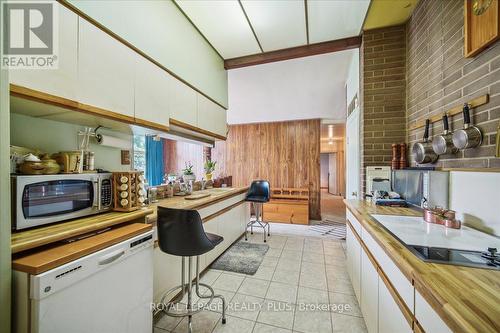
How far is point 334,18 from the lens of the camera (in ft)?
6.61

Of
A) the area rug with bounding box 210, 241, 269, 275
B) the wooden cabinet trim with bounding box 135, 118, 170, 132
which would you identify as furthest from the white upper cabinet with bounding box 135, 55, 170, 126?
the area rug with bounding box 210, 241, 269, 275

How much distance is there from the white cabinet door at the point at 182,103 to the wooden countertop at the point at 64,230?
1064mm

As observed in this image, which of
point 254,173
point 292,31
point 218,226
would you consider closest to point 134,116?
point 218,226

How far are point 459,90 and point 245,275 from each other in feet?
8.13

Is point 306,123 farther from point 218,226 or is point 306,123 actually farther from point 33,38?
point 33,38

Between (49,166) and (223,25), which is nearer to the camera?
(49,166)

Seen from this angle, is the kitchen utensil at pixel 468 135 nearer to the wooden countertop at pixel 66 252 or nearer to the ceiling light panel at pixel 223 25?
the ceiling light panel at pixel 223 25

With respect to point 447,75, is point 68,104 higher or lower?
lower

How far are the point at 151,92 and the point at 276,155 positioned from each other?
13.0 feet

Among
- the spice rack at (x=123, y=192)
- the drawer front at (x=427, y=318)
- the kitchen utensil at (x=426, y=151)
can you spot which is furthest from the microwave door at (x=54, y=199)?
the kitchen utensil at (x=426, y=151)

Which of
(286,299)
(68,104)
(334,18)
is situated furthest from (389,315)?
(334,18)

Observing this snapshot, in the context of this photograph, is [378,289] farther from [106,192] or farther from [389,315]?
[106,192]

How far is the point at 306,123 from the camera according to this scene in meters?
5.13

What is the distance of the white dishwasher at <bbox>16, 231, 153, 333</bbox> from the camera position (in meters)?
0.79
